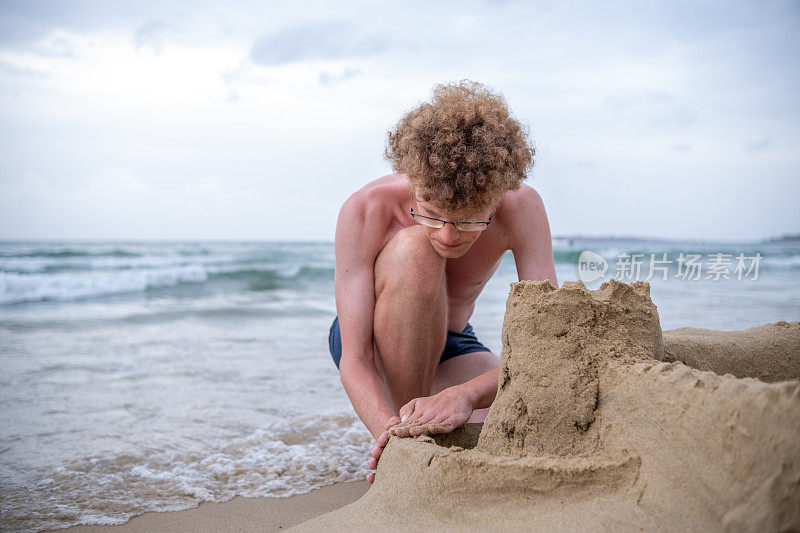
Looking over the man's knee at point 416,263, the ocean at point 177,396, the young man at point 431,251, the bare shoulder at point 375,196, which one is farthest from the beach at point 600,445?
the ocean at point 177,396

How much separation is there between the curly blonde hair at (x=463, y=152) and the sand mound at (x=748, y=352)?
752 mm

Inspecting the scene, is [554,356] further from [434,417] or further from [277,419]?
[277,419]

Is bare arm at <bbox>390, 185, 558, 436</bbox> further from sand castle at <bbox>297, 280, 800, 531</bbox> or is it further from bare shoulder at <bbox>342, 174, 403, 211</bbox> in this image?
bare shoulder at <bbox>342, 174, 403, 211</bbox>

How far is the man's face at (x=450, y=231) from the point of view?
202 cm

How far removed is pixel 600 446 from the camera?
1448mm

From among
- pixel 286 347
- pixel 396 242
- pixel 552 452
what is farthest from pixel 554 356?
pixel 286 347

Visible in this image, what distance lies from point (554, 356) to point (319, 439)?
6.17ft

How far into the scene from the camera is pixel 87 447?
2959 mm

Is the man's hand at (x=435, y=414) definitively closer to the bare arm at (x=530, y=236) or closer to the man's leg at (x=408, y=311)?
the man's leg at (x=408, y=311)

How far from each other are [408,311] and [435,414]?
0.46 m

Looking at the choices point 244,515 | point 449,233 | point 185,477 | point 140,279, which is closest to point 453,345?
point 449,233

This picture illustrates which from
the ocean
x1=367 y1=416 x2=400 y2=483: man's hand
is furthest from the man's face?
the ocean

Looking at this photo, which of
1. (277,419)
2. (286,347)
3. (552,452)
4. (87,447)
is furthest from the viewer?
(286,347)

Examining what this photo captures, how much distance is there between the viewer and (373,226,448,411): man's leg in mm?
2209
